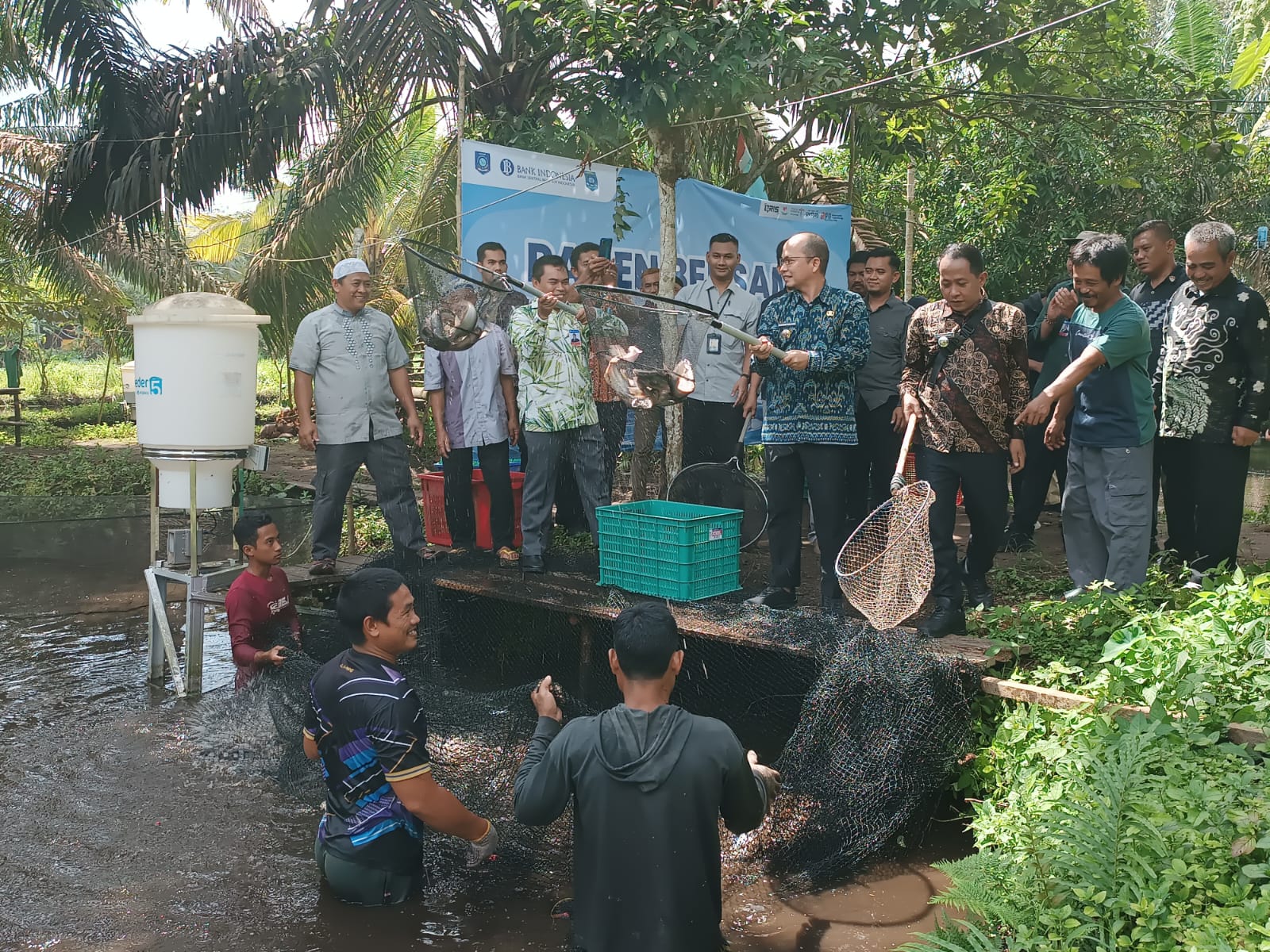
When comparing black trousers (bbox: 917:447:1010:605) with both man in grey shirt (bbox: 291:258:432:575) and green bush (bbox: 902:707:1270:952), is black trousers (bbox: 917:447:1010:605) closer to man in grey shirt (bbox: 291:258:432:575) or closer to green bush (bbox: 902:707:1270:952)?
green bush (bbox: 902:707:1270:952)

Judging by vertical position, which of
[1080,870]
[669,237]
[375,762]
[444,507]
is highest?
[669,237]

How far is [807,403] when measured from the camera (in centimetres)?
557

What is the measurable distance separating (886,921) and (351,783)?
1990 millimetres

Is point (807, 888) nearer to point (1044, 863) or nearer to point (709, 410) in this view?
point (1044, 863)

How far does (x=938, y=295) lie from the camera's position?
43.4ft

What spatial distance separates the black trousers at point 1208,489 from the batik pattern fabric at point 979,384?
1.21 meters

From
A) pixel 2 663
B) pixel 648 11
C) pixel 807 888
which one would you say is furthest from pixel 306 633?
pixel 648 11

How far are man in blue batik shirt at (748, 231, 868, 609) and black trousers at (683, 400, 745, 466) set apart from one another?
1660 millimetres

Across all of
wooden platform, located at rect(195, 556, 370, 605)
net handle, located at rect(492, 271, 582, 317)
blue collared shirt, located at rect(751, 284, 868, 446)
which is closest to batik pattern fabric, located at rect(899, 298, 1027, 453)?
blue collared shirt, located at rect(751, 284, 868, 446)

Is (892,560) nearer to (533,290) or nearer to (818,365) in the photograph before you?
(818,365)

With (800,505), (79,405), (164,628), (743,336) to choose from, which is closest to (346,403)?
(164,628)

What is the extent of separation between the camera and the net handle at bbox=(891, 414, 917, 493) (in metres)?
4.93

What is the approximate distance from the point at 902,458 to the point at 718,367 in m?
2.58

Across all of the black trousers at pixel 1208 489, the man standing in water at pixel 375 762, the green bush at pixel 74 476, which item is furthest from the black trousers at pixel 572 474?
the green bush at pixel 74 476
